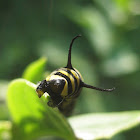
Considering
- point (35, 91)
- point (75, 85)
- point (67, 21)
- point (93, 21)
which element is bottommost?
point (35, 91)

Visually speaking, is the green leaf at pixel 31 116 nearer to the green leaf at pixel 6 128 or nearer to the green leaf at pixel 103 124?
the green leaf at pixel 6 128

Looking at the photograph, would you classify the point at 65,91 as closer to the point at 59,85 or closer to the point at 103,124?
the point at 59,85

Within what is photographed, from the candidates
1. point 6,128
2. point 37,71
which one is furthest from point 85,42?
point 6,128

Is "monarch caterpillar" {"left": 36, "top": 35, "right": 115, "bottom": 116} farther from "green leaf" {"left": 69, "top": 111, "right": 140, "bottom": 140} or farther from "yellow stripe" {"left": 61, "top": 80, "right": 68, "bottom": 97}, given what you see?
"green leaf" {"left": 69, "top": 111, "right": 140, "bottom": 140}

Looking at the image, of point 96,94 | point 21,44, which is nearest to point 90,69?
point 96,94

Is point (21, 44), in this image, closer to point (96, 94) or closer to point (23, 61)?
point (23, 61)

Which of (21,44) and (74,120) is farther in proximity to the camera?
(21,44)
